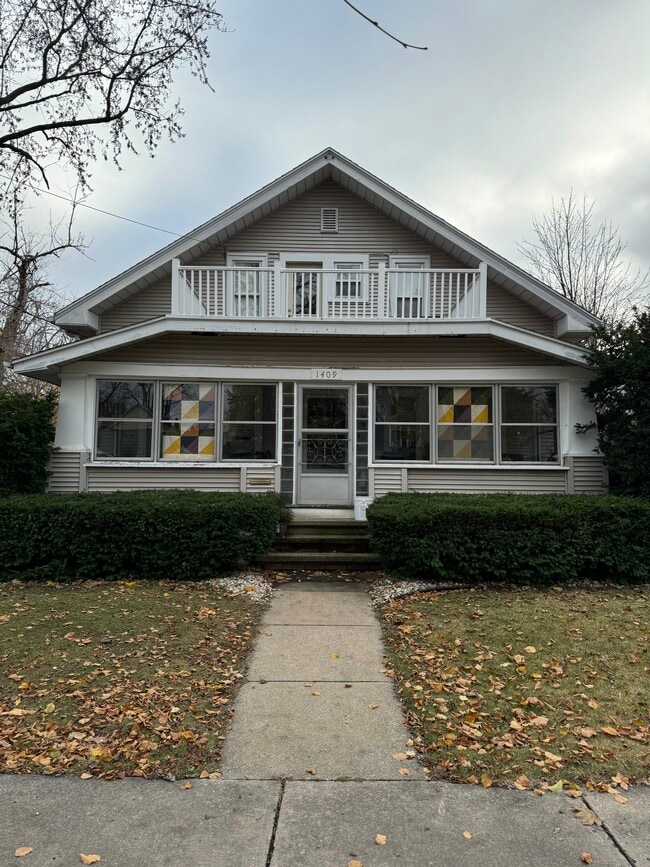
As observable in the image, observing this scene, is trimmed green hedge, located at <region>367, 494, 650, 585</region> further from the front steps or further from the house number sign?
the house number sign

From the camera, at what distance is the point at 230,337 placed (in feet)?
34.0

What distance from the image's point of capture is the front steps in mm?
8203

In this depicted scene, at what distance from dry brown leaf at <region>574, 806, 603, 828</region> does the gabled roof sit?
898 centimetres

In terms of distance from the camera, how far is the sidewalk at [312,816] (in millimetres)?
2576

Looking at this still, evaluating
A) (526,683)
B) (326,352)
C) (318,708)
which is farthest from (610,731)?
(326,352)

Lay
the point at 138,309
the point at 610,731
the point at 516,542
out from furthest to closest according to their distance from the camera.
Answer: the point at 138,309 → the point at 516,542 → the point at 610,731

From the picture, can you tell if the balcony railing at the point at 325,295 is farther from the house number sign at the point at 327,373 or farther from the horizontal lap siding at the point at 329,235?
the house number sign at the point at 327,373

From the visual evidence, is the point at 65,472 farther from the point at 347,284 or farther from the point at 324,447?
the point at 347,284

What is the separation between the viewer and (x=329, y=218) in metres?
11.5

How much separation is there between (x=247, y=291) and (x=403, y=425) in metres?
3.95

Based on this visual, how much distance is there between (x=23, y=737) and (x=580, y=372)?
10.1 meters

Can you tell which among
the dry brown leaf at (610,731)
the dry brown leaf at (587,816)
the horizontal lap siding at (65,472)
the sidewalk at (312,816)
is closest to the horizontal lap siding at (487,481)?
the horizontal lap siding at (65,472)

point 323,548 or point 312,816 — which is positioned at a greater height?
point 323,548

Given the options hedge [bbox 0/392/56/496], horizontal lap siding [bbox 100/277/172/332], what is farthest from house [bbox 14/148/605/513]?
hedge [bbox 0/392/56/496]
